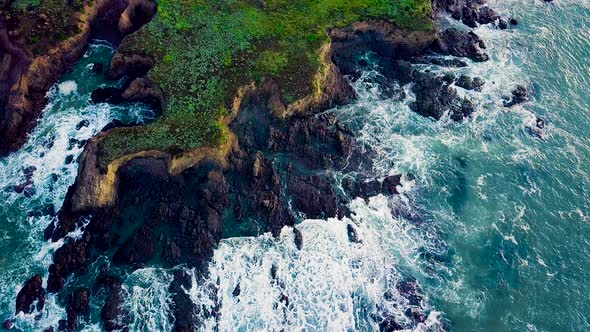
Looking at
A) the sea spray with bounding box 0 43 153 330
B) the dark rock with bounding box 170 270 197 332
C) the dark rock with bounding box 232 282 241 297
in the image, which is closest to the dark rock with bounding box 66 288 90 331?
the sea spray with bounding box 0 43 153 330

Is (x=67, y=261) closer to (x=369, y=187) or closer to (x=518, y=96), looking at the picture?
(x=369, y=187)

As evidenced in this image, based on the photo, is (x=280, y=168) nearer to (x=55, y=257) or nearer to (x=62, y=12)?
(x=55, y=257)

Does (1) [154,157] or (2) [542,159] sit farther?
(2) [542,159]

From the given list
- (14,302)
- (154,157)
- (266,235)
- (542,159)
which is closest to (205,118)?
(154,157)

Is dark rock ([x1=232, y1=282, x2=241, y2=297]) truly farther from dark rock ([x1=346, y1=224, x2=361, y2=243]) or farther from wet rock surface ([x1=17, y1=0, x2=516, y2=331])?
dark rock ([x1=346, y1=224, x2=361, y2=243])

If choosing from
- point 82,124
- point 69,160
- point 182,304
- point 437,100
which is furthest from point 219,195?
point 437,100

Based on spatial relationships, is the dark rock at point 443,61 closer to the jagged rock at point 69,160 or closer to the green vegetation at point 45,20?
the jagged rock at point 69,160
